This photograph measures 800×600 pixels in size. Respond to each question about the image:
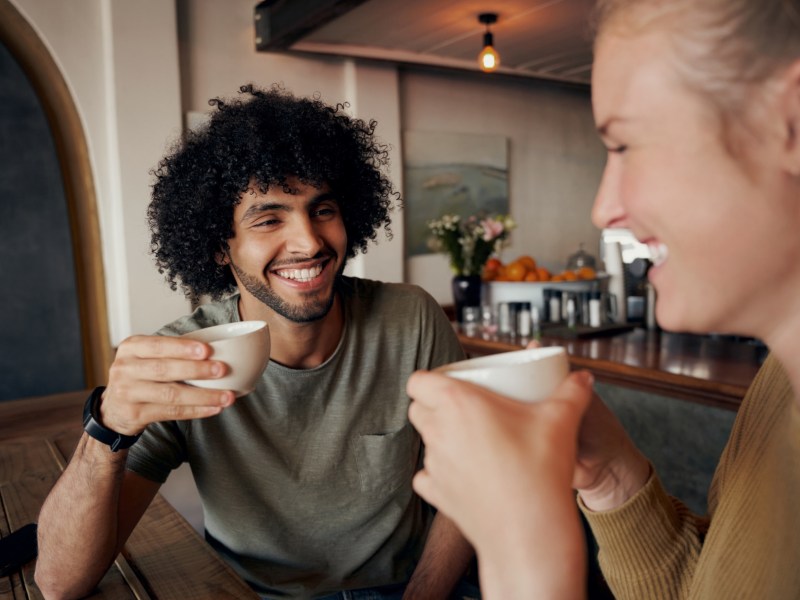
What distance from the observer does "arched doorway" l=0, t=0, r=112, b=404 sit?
3.66 metres

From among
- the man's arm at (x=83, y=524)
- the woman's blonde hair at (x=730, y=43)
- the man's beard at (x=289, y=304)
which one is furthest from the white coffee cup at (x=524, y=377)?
the man's beard at (x=289, y=304)

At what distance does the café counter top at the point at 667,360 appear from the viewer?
2150mm

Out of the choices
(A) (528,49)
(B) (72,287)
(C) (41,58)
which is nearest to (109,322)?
(B) (72,287)

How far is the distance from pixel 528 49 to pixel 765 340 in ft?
14.6

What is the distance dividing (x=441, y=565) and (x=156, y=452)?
648 mm

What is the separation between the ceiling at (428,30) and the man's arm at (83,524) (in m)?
Answer: 2.94

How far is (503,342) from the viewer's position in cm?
298

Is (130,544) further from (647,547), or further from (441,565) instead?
(647,547)

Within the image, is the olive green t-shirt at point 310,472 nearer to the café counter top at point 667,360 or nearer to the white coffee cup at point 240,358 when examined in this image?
the white coffee cup at point 240,358

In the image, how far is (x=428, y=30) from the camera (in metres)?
4.18

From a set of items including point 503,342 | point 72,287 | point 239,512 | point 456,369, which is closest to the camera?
point 456,369

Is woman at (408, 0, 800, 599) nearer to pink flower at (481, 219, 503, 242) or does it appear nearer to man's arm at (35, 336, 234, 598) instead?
man's arm at (35, 336, 234, 598)

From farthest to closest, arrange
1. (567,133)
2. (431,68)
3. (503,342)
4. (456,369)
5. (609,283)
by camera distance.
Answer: (567,133) < (431,68) < (609,283) < (503,342) < (456,369)

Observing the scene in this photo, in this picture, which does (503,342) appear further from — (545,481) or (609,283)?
(545,481)
